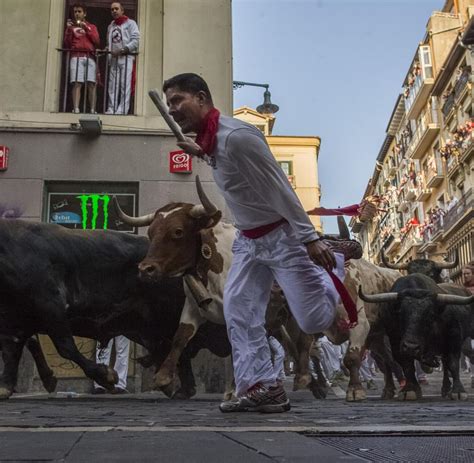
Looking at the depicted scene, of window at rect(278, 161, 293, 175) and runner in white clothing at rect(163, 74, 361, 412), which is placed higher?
window at rect(278, 161, 293, 175)

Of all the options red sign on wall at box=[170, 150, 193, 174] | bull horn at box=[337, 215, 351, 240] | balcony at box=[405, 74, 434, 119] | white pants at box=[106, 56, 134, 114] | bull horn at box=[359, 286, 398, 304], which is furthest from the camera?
balcony at box=[405, 74, 434, 119]

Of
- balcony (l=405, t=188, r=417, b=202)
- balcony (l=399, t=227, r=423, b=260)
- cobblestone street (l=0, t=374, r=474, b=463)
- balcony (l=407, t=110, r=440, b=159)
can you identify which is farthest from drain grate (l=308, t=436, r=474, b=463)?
balcony (l=405, t=188, r=417, b=202)

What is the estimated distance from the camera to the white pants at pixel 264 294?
3953 mm

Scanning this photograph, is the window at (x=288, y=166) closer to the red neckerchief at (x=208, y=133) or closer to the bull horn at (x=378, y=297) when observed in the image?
the bull horn at (x=378, y=297)

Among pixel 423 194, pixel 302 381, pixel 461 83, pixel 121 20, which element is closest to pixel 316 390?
pixel 302 381

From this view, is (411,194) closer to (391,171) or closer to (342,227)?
(391,171)

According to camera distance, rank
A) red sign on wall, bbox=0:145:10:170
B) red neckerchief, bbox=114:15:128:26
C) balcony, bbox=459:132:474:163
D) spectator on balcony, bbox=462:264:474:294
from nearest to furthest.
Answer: spectator on balcony, bbox=462:264:474:294 → red sign on wall, bbox=0:145:10:170 → red neckerchief, bbox=114:15:128:26 → balcony, bbox=459:132:474:163

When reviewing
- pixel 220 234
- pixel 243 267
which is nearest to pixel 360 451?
pixel 243 267

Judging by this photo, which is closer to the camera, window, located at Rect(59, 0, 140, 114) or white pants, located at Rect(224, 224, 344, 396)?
white pants, located at Rect(224, 224, 344, 396)

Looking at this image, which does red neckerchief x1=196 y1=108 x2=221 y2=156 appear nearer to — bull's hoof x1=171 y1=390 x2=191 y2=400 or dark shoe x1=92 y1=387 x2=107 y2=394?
bull's hoof x1=171 y1=390 x2=191 y2=400

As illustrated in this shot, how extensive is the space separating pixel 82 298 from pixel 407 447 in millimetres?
4529

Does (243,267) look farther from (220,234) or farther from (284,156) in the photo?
(284,156)

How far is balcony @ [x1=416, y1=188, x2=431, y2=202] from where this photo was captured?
46406 mm

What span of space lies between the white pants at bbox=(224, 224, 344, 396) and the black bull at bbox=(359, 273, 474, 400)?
2815 millimetres
